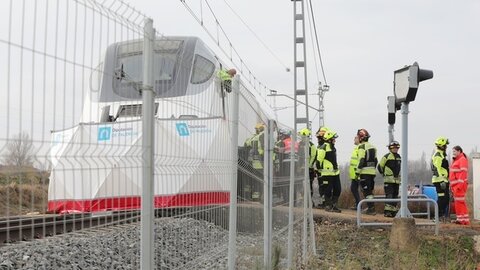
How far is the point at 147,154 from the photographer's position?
3051 mm

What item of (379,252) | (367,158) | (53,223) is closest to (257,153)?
(53,223)

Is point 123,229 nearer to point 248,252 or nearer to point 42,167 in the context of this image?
point 42,167

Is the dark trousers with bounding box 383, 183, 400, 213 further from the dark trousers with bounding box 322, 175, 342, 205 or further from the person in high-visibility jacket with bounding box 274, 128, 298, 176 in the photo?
the person in high-visibility jacket with bounding box 274, 128, 298, 176

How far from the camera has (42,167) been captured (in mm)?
2291

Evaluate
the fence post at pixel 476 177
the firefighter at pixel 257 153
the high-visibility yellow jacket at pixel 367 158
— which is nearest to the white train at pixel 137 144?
the firefighter at pixel 257 153

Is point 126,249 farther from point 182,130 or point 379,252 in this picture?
point 379,252

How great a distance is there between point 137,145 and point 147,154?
75mm

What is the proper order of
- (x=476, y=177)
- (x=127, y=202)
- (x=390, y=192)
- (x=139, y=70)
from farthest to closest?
(x=390, y=192) → (x=476, y=177) → (x=139, y=70) → (x=127, y=202)

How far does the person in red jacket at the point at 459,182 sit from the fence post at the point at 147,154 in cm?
1152

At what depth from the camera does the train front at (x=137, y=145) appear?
8.55ft

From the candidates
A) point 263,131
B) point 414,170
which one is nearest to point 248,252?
point 263,131

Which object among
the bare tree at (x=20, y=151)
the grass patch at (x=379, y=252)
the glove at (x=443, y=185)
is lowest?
the grass patch at (x=379, y=252)

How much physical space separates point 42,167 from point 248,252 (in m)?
3.36

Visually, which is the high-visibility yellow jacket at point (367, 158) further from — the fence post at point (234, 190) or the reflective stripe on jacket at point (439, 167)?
the fence post at point (234, 190)
